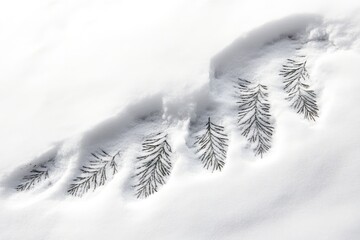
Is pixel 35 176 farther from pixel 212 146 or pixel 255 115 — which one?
pixel 255 115

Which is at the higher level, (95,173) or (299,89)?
(299,89)

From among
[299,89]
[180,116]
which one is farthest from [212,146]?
[299,89]

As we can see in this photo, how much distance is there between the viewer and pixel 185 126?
50.6 inches

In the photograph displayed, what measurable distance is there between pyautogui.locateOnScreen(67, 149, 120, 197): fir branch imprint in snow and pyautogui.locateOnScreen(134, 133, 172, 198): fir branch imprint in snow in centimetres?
8

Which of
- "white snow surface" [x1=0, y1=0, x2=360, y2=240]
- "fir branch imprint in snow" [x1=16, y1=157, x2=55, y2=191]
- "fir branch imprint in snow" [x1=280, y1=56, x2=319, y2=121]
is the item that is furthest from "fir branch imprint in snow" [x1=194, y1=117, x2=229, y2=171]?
"fir branch imprint in snow" [x1=16, y1=157, x2=55, y2=191]

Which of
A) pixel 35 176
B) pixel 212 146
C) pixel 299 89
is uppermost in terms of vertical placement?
pixel 299 89

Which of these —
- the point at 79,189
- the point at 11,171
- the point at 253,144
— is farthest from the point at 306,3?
the point at 11,171

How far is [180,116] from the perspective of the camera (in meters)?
1.30

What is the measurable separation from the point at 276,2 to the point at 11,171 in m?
0.91

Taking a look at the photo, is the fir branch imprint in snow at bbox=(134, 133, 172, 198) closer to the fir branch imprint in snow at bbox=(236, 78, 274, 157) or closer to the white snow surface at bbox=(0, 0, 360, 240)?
the white snow surface at bbox=(0, 0, 360, 240)

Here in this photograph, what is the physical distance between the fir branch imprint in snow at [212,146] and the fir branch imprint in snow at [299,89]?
0.21 meters

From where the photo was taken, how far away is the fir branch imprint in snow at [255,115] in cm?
122

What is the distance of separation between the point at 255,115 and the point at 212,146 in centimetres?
14

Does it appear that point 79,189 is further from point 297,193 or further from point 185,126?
point 297,193
